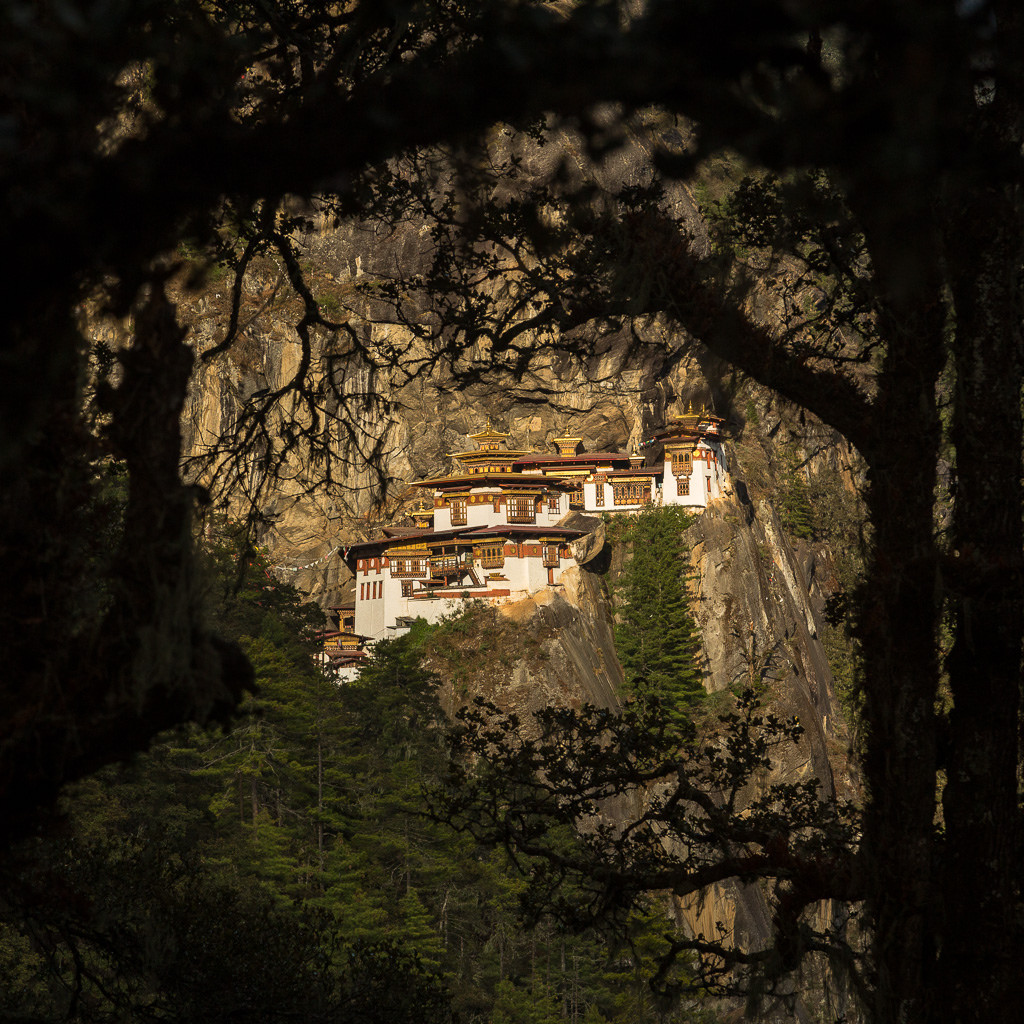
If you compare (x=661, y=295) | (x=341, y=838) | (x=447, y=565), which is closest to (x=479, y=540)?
(x=447, y=565)

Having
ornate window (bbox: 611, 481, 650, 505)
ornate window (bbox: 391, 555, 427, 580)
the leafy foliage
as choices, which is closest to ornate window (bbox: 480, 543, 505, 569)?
ornate window (bbox: 391, 555, 427, 580)

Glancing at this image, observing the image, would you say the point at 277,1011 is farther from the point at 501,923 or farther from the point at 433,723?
the point at 433,723

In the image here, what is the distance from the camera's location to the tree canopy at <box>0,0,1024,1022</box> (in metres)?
2.00

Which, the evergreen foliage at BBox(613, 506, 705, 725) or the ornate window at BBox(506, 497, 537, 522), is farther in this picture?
the evergreen foliage at BBox(613, 506, 705, 725)

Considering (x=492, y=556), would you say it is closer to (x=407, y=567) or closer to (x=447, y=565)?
(x=447, y=565)

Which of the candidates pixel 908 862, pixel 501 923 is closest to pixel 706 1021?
pixel 501 923

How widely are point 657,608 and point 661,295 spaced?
149 feet

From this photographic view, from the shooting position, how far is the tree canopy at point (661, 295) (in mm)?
2002

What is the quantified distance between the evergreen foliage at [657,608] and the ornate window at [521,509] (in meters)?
5.89

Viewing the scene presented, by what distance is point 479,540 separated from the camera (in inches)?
1839

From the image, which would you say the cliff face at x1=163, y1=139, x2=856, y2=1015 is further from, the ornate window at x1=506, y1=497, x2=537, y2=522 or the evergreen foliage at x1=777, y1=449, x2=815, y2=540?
the ornate window at x1=506, y1=497, x2=537, y2=522

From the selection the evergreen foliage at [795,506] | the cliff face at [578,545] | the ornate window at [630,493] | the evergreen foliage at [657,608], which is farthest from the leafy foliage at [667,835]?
the evergreen foliage at [795,506]

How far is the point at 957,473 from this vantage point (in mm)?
5012

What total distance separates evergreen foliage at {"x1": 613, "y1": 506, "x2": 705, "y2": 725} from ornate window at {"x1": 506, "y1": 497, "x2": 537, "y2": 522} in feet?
19.3
